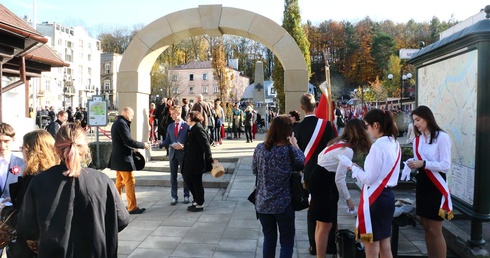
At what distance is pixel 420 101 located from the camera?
21.1ft

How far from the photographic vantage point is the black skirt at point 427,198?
160 inches

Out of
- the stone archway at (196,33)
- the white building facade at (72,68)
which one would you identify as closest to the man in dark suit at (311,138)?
the stone archway at (196,33)

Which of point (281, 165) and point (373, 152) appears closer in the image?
point (373, 152)

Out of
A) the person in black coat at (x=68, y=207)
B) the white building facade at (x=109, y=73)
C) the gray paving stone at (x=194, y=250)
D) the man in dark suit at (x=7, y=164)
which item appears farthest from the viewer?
the white building facade at (x=109, y=73)

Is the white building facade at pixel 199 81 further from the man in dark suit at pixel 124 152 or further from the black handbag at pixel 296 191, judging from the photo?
the black handbag at pixel 296 191

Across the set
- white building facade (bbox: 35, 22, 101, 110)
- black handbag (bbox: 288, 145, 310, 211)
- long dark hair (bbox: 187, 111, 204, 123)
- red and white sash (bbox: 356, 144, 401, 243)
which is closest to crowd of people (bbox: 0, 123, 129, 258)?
black handbag (bbox: 288, 145, 310, 211)

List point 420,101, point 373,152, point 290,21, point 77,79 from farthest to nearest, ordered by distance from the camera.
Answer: point 77,79, point 290,21, point 420,101, point 373,152

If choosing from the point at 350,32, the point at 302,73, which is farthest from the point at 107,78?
the point at 302,73

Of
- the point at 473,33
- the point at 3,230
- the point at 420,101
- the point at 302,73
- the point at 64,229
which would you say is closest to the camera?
the point at 64,229

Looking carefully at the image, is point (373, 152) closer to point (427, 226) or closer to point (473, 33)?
point (427, 226)

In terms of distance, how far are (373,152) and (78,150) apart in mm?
2368

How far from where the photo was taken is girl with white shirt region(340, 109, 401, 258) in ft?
11.3

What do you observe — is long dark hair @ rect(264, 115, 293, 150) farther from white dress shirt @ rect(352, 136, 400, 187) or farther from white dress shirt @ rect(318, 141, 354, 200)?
white dress shirt @ rect(352, 136, 400, 187)

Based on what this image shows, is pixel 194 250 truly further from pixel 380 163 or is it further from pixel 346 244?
pixel 380 163
